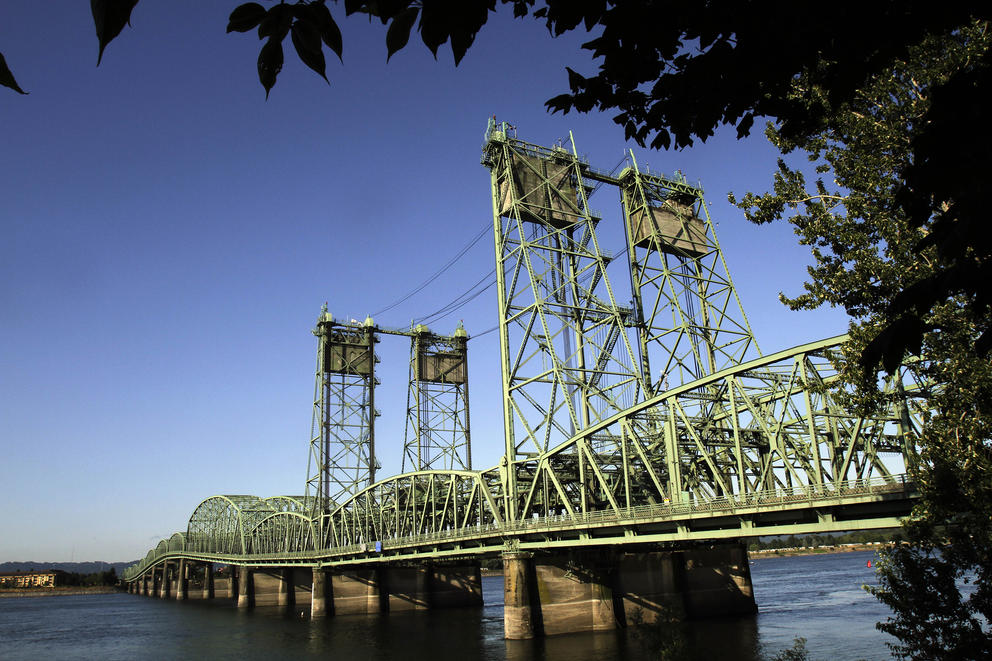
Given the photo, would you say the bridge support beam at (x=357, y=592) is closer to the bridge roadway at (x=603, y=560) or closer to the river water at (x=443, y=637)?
the bridge roadway at (x=603, y=560)

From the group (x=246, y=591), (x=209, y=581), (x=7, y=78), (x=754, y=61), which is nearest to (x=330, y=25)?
(x=7, y=78)

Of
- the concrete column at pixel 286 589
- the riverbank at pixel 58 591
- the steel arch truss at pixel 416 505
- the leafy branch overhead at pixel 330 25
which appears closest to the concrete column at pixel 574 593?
the steel arch truss at pixel 416 505

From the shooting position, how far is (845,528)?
84.7 feet

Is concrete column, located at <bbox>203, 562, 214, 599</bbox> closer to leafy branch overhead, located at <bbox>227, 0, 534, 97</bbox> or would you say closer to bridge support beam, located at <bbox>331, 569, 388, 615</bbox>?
bridge support beam, located at <bbox>331, 569, 388, 615</bbox>

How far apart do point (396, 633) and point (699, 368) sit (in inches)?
1229

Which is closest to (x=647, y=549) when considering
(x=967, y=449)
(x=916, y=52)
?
(x=967, y=449)

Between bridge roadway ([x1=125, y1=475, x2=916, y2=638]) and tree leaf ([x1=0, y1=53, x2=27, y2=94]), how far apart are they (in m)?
25.8

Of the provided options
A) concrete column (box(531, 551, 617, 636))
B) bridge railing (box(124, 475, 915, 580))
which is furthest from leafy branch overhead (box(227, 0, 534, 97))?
concrete column (box(531, 551, 617, 636))

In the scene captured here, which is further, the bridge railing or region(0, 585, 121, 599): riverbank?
region(0, 585, 121, 599): riverbank

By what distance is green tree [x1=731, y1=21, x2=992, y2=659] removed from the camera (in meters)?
15.3

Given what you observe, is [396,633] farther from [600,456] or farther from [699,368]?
[699,368]

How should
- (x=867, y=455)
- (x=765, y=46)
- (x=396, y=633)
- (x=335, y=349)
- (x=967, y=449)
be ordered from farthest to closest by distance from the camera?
(x=335, y=349) → (x=396, y=633) → (x=867, y=455) → (x=967, y=449) → (x=765, y=46)

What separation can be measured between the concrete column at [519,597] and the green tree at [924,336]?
2633cm

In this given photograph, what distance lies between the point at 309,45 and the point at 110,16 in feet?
2.42
